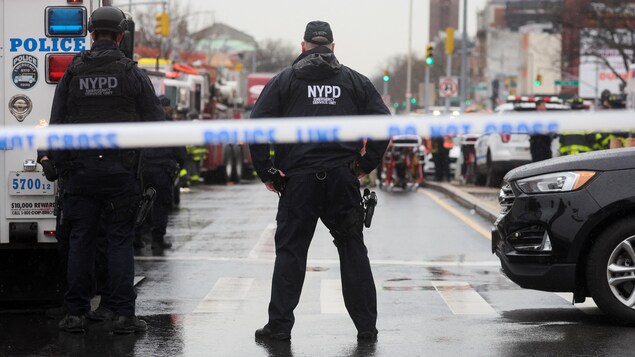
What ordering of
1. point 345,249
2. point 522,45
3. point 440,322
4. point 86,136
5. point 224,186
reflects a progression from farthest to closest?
point 522,45, point 224,186, point 440,322, point 345,249, point 86,136

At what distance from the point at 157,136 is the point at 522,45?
116502mm

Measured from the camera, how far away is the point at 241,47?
161625 millimetres

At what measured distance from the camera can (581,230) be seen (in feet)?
27.8

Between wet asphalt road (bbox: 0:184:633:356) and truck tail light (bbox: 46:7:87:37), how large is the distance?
1.91 meters

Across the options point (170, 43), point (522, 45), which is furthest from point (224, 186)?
point (522, 45)

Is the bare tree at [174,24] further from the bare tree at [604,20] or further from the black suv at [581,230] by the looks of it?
the black suv at [581,230]

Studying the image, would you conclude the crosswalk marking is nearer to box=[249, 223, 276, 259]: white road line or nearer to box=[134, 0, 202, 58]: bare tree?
box=[249, 223, 276, 259]: white road line

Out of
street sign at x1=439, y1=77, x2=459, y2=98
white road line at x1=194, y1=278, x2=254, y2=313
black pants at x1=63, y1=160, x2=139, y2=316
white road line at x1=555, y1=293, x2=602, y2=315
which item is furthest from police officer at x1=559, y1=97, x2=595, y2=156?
street sign at x1=439, y1=77, x2=459, y2=98

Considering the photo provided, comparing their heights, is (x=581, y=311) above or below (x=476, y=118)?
below

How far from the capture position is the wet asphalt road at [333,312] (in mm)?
7598

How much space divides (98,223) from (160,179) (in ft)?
19.8

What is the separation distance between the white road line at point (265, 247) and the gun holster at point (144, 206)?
4.60m

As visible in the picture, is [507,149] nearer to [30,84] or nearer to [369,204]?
[30,84]

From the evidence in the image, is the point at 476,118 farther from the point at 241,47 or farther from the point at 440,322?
the point at 241,47
